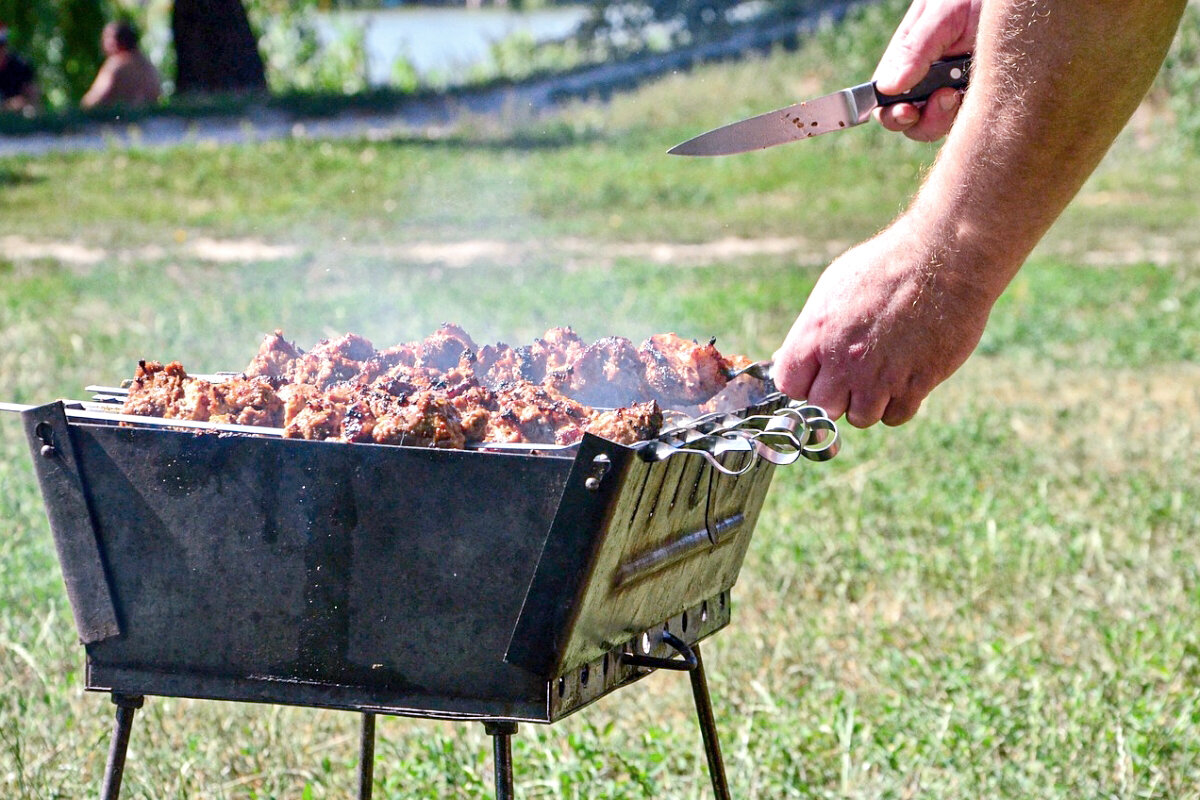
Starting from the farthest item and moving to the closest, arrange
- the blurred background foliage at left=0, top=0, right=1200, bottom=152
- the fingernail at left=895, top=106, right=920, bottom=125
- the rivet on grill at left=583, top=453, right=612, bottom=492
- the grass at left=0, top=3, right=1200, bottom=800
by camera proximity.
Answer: the blurred background foliage at left=0, top=0, right=1200, bottom=152, the grass at left=0, top=3, right=1200, bottom=800, the fingernail at left=895, top=106, right=920, bottom=125, the rivet on grill at left=583, top=453, right=612, bottom=492

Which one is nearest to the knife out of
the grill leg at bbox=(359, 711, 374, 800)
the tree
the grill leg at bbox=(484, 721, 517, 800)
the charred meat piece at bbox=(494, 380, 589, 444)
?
the charred meat piece at bbox=(494, 380, 589, 444)

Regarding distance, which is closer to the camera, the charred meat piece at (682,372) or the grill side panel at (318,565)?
the grill side panel at (318,565)

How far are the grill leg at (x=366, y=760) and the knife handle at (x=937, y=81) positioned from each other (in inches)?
67.1

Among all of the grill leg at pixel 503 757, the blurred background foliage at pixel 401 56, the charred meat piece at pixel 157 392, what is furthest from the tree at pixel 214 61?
the grill leg at pixel 503 757

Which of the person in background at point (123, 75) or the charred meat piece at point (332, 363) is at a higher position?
the person in background at point (123, 75)

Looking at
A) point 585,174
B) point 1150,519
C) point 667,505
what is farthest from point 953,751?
point 585,174

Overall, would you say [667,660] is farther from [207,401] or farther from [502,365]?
[207,401]

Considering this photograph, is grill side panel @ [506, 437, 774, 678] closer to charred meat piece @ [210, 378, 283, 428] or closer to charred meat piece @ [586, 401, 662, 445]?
charred meat piece @ [586, 401, 662, 445]

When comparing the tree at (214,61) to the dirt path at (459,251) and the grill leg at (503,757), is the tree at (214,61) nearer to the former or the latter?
the dirt path at (459,251)

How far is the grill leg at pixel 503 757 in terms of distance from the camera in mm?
2172

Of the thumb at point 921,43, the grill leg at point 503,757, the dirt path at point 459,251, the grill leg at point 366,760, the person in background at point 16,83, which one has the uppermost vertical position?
the person in background at point 16,83

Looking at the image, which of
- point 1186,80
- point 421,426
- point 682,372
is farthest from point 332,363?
point 1186,80

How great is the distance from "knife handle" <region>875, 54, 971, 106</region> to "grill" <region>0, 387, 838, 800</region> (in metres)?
0.89

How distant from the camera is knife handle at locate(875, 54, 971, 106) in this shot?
9.17 feet
